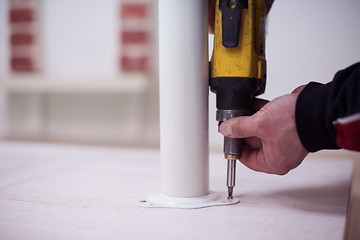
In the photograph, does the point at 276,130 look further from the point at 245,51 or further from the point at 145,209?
the point at 145,209

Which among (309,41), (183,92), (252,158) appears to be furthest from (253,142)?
(309,41)

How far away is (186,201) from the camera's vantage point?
63cm

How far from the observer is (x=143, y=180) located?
33.1 inches

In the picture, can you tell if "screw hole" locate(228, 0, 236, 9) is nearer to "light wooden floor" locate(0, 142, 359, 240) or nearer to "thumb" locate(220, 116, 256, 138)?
"thumb" locate(220, 116, 256, 138)

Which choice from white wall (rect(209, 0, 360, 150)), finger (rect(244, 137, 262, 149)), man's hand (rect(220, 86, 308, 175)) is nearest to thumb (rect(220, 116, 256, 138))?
man's hand (rect(220, 86, 308, 175))

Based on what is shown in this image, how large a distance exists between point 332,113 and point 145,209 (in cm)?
32

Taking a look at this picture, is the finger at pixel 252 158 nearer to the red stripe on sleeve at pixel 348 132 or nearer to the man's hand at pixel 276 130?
the man's hand at pixel 276 130

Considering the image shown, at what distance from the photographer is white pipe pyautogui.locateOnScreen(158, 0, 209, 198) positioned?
24.9 inches

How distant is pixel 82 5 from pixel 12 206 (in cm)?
151

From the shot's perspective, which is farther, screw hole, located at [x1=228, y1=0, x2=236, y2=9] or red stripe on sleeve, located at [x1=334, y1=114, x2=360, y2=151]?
screw hole, located at [x1=228, y1=0, x2=236, y2=9]

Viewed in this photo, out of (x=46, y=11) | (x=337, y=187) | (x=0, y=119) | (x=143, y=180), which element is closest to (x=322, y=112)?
(x=337, y=187)

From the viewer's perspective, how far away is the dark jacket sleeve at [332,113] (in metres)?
0.50

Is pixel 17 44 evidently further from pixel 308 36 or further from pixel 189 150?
pixel 189 150

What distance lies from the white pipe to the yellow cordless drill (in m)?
0.03
